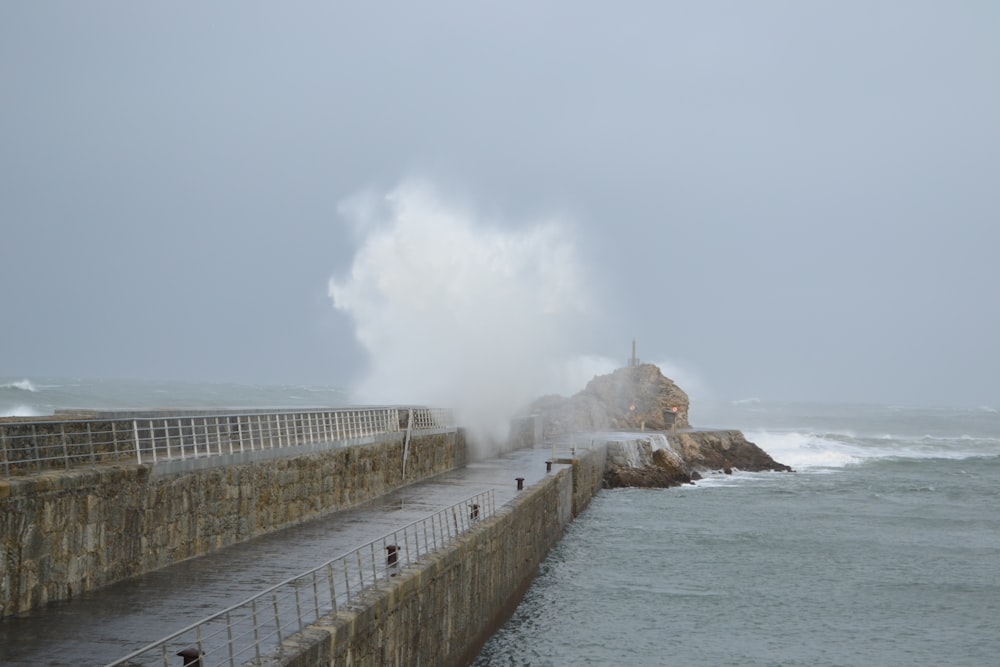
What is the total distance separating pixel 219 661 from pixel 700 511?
23.5m

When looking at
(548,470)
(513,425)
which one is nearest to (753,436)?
(513,425)

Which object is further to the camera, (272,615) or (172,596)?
(172,596)

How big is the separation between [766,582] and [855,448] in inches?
1876

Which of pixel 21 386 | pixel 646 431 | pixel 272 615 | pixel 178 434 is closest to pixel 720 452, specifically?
pixel 646 431

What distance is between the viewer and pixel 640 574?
19.0 m

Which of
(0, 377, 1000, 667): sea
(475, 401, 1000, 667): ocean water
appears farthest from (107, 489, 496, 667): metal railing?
(475, 401, 1000, 667): ocean water

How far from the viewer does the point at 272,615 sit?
25.8 ft

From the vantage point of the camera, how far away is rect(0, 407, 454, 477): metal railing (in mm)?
9578

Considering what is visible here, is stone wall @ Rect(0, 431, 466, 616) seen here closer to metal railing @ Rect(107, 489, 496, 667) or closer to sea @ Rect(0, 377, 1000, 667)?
metal railing @ Rect(107, 489, 496, 667)

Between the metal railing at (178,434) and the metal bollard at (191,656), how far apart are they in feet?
10.7

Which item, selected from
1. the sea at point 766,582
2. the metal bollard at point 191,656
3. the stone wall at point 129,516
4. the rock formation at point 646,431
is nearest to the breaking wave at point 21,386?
the rock formation at point 646,431

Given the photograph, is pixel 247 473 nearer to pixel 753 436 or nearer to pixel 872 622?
pixel 872 622

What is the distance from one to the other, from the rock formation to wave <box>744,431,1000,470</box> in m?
5.39

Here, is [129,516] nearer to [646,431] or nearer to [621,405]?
[646,431]
